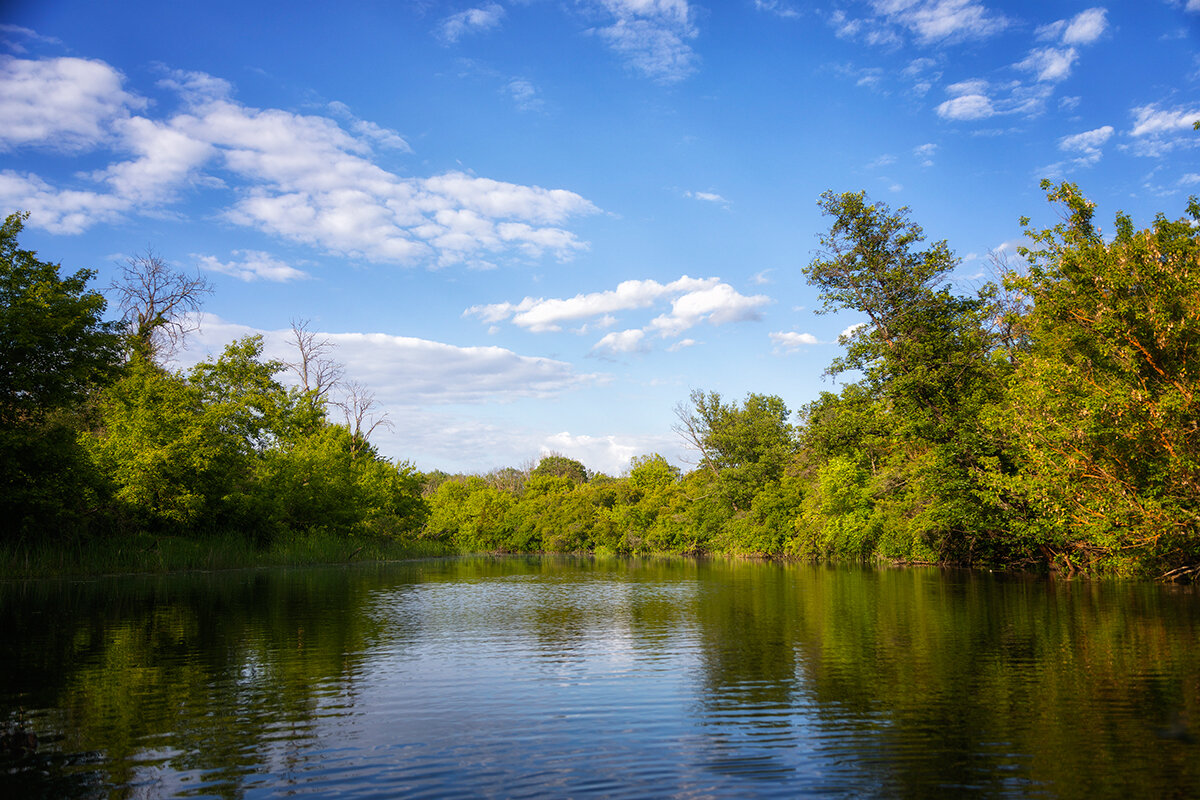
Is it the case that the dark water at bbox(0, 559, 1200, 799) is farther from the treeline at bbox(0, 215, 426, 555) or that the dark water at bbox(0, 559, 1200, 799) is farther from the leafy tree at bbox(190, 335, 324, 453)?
the leafy tree at bbox(190, 335, 324, 453)

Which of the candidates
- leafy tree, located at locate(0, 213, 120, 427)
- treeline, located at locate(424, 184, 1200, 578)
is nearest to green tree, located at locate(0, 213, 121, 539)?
leafy tree, located at locate(0, 213, 120, 427)

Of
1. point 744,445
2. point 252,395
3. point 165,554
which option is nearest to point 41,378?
point 165,554

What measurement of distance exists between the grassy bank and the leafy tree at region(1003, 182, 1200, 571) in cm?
3177

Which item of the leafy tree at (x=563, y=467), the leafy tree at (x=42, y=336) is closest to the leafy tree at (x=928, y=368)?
the leafy tree at (x=42, y=336)

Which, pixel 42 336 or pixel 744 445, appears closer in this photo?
pixel 42 336

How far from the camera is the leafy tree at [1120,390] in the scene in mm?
16641

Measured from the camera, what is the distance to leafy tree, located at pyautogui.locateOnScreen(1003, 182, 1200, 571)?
655 inches

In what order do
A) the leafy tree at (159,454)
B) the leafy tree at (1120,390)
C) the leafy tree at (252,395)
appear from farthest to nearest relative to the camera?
1. the leafy tree at (252,395)
2. the leafy tree at (159,454)
3. the leafy tree at (1120,390)

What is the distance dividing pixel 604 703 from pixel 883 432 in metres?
26.3

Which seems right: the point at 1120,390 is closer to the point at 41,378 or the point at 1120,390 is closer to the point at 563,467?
the point at 41,378

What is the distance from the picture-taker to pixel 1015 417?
22859mm

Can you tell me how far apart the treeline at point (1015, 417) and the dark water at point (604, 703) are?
145 inches

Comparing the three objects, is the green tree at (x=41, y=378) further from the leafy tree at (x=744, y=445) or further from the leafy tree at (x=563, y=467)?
the leafy tree at (x=563, y=467)

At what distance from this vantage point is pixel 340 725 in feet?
24.4
